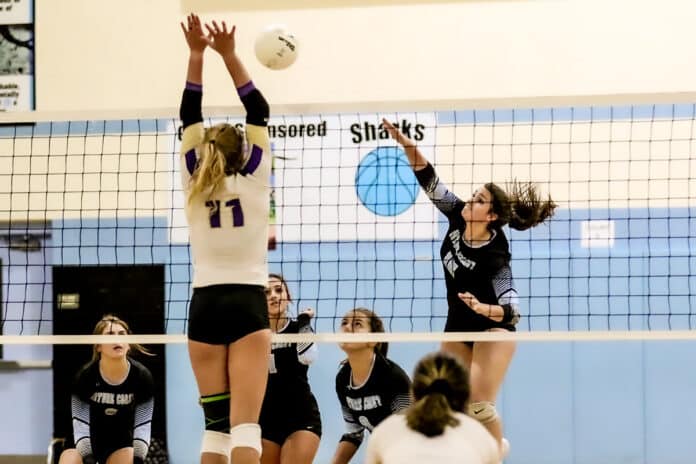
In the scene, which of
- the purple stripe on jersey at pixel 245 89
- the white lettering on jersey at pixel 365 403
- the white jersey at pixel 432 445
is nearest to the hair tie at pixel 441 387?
the white jersey at pixel 432 445

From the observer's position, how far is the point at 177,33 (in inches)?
384

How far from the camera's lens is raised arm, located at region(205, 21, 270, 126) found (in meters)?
4.85

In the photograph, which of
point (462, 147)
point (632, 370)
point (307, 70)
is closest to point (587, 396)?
point (632, 370)

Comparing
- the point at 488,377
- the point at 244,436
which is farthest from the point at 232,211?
the point at 488,377

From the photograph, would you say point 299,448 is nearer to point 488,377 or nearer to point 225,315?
point 488,377

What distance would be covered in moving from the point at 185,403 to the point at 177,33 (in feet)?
11.0

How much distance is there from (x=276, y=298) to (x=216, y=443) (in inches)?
89.6

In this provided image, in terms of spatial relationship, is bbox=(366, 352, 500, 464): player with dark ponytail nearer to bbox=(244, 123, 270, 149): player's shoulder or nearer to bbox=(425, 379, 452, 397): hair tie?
bbox=(425, 379, 452, 397): hair tie

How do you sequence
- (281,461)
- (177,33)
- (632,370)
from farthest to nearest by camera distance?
(177,33)
(632,370)
(281,461)

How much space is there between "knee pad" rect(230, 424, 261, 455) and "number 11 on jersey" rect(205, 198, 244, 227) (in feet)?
2.93

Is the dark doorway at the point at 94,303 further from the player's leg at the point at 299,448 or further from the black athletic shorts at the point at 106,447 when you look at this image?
the player's leg at the point at 299,448

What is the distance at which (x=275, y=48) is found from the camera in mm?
5926

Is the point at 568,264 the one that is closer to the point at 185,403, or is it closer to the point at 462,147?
the point at 462,147

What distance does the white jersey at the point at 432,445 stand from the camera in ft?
13.3
